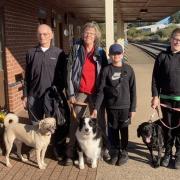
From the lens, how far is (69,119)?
626 centimetres

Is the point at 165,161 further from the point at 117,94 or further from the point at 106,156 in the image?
the point at 117,94

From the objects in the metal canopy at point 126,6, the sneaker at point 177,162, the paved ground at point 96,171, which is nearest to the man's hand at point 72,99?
the paved ground at point 96,171

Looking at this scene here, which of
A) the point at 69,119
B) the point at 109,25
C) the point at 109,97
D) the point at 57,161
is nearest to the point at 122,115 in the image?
the point at 109,97

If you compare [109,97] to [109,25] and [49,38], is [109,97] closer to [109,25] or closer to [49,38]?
[49,38]

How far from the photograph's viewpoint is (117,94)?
5.83 m

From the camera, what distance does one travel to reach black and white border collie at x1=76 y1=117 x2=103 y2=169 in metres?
5.53

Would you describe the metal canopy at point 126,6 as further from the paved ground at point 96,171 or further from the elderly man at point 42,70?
the paved ground at point 96,171

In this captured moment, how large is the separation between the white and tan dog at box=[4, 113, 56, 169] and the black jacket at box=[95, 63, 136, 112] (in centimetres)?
77

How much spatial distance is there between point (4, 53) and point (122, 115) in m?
4.07

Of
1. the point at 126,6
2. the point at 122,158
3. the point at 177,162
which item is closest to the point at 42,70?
the point at 122,158

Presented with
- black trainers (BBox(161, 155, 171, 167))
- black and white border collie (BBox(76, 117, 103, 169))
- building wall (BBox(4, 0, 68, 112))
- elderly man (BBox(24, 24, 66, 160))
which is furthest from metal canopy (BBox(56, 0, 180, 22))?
black trainers (BBox(161, 155, 171, 167))

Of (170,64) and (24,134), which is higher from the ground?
(170,64)

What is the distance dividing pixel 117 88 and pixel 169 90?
718 millimetres

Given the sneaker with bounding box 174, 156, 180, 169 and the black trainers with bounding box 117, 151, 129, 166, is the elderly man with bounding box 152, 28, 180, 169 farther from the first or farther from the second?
the black trainers with bounding box 117, 151, 129, 166
